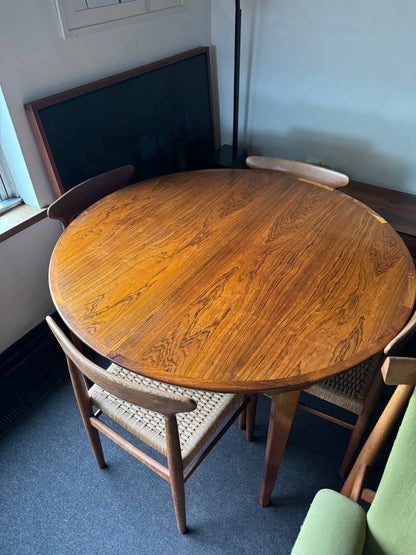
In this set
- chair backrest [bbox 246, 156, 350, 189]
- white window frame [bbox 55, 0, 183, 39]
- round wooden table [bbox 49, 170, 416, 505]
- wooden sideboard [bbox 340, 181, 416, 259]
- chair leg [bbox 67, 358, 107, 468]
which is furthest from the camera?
wooden sideboard [bbox 340, 181, 416, 259]

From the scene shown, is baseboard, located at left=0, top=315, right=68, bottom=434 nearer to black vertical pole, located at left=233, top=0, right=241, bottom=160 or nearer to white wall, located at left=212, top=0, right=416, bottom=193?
black vertical pole, located at left=233, top=0, right=241, bottom=160

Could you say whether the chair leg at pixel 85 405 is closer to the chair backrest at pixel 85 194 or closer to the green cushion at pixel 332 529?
the chair backrest at pixel 85 194

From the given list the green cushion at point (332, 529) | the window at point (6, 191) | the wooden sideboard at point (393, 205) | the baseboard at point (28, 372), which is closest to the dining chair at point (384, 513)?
the green cushion at point (332, 529)

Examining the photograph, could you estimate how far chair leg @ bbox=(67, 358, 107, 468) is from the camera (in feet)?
4.19

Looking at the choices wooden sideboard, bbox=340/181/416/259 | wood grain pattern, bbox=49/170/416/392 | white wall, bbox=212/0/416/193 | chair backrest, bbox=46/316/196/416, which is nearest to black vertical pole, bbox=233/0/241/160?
white wall, bbox=212/0/416/193

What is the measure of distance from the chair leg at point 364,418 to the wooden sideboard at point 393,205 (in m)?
0.97

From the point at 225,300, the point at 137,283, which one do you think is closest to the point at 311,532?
the point at 225,300

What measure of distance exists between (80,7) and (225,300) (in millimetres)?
1451

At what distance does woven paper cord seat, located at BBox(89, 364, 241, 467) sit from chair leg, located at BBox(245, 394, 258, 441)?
11.4 inches

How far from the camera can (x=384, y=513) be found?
3.05 ft

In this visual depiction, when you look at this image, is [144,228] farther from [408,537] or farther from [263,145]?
[263,145]

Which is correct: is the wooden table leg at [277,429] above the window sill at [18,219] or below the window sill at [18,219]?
below

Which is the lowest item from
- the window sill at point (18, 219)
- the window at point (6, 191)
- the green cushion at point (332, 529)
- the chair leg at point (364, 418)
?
the chair leg at point (364, 418)

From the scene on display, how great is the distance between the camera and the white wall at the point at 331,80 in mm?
2037
